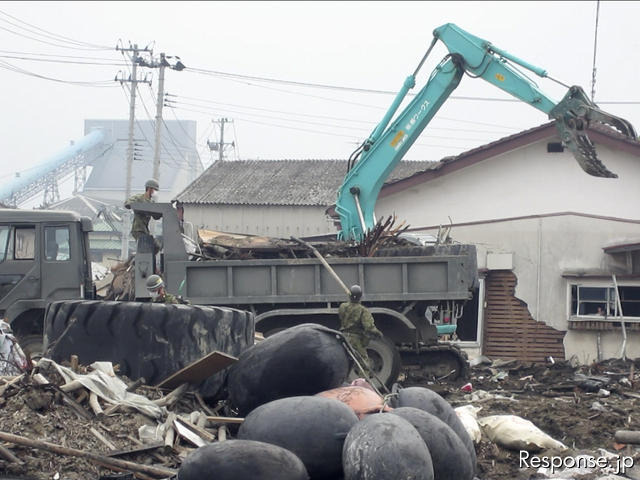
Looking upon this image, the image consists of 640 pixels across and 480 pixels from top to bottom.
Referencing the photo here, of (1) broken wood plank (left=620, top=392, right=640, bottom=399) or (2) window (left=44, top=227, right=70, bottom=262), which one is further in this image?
→ (2) window (left=44, top=227, right=70, bottom=262)

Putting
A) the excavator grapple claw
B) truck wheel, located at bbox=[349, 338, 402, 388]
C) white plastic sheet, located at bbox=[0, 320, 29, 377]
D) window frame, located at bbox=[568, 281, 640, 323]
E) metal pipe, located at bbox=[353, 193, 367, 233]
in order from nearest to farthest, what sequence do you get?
white plastic sheet, located at bbox=[0, 320, 29, 377] < truck wheel, located at bbox=[349, 338, 402, 388] < the excavator grapple claw < metal pipe, located at bbox=[353, 193, 367, 233] < window frame, located at bbox=[568, 281, 640, 323]

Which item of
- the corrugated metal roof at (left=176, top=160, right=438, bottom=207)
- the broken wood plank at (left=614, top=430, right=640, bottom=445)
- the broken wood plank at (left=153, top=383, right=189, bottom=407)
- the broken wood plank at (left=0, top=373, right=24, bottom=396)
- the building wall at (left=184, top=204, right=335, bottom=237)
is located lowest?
the broken wood plank at (left=614, top=430, right=640, bottom=445)

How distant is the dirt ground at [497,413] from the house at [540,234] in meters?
1.75

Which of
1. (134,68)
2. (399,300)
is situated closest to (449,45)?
(399,300)

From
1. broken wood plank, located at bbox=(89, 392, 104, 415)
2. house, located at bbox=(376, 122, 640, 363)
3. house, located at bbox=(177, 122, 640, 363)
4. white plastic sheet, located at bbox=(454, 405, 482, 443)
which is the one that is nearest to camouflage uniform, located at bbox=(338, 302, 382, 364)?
white plastic sheet, located at bbox=(454, 405, 482, 443)

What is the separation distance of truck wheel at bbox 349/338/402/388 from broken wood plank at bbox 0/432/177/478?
6.69m

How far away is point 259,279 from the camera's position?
13.3 meters

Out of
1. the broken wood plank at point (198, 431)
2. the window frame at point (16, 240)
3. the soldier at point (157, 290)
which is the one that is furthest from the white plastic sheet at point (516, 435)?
the window frame at point (16, 240)

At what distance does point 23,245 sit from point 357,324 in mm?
4785

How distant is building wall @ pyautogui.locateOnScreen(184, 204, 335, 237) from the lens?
3491 centimetres

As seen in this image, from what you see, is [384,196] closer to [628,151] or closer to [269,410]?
[628,151]

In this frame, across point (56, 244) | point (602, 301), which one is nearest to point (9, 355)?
point (56, 244)

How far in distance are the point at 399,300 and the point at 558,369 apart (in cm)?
444

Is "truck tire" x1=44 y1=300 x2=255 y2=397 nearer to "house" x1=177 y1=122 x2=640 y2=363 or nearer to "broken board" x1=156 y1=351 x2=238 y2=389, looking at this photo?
"broken board" x1=156 y1=351 x2=238 y2=389
